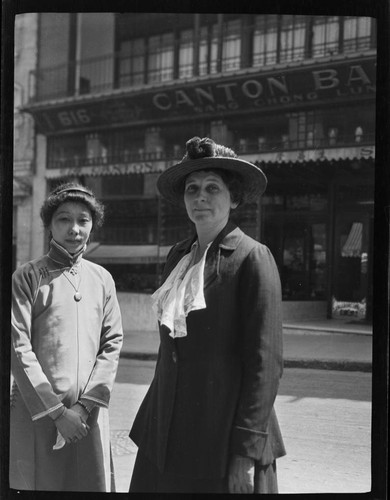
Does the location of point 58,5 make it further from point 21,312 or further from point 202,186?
point 21,312

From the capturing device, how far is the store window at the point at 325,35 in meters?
2.27

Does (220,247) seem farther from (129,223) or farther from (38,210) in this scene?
(38,210)

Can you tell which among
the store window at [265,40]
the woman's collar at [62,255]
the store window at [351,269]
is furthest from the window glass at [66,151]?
the store window at [351,269]

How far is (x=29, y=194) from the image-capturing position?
241 centimetres

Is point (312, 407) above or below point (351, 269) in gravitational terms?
below

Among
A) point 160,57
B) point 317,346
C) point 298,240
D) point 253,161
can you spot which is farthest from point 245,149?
point 317,346

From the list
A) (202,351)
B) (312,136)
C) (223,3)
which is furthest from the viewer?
(312,136)

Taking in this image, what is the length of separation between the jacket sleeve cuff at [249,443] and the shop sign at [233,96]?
1440 mm

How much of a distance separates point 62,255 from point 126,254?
0.34m

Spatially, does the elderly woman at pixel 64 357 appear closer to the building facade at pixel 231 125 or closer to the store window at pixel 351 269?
the building facade at pixel 231 125

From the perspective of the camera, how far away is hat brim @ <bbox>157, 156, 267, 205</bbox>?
2117 mm

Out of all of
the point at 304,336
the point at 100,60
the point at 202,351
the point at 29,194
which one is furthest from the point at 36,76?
the point at 304,336

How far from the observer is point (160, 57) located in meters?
2.69

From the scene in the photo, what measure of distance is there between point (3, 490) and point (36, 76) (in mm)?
2042
